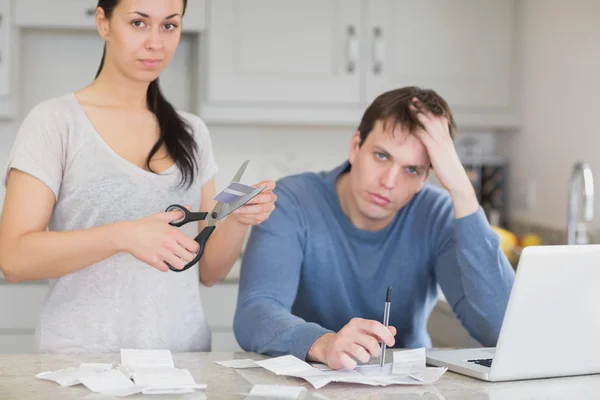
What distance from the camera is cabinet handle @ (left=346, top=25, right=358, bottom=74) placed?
130 inches

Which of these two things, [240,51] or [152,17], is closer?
[152,17]

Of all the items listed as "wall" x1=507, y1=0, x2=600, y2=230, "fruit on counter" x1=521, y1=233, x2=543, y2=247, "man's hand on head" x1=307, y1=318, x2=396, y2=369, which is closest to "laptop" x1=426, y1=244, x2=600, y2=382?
"man's hand on head" x1=307, y1=318, x2=396, y2=369

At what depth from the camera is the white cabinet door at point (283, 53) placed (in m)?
3.26

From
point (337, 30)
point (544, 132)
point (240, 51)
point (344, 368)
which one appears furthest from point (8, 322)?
point (544, 132)

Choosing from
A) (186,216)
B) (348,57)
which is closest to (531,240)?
(348,57)

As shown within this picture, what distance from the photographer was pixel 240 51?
10.7 feet

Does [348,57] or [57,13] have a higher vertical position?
[57,13]

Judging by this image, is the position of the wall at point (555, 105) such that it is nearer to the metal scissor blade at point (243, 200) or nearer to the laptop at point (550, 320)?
the laptop at point (550, 320)

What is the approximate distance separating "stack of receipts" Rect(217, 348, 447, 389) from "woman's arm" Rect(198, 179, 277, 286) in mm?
260

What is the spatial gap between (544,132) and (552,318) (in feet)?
6.60

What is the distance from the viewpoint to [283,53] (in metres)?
3.30

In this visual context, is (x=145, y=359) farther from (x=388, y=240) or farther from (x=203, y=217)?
(x=388, y=240)

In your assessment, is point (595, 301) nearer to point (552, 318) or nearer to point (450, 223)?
point (552, 318)

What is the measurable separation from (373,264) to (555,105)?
1.65 m
